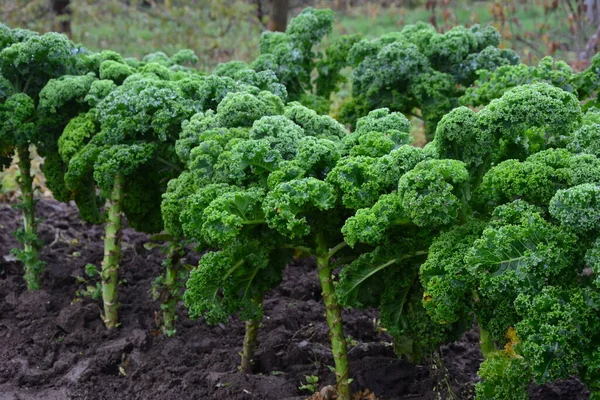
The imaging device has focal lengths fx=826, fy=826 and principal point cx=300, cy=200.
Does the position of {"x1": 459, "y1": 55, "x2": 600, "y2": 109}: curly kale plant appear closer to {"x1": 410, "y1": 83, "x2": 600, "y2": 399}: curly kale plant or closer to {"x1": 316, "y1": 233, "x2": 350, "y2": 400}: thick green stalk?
{"x1": 410, "y1": 83, "x2": 600, "y2": 399}: curly kale plant

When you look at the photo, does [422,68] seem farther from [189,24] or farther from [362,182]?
[189,24]

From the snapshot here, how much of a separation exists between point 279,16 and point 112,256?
4.95 metres

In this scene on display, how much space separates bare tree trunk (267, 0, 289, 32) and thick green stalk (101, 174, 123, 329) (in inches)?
180

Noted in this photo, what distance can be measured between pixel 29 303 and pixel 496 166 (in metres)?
4.15

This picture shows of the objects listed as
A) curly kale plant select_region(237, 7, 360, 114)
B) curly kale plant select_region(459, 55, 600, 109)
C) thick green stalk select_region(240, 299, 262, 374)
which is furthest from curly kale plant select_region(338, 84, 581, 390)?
curly kale plant select_region(237, 7, 360, 114)

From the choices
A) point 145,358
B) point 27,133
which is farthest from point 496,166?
point 27,133

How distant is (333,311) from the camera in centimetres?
477

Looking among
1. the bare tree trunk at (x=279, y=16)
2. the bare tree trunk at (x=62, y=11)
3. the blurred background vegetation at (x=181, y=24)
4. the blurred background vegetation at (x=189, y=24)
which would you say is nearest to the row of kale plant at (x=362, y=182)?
the bare tree trunk at (x=279, y=16)

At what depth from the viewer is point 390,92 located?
6809 mm

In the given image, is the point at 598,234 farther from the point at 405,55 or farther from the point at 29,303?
the point at 29,303

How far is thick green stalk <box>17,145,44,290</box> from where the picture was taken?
6633 mm

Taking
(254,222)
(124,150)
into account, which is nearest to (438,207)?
(254,222)

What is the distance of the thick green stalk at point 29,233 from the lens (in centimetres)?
663

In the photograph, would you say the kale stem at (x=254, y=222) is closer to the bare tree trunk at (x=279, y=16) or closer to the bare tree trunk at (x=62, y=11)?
the bare tree trunk at (x=279, y=16)
